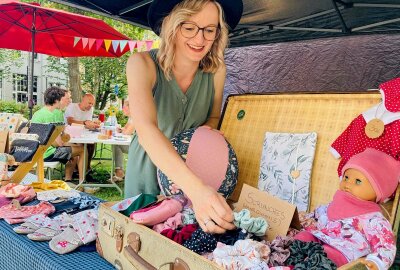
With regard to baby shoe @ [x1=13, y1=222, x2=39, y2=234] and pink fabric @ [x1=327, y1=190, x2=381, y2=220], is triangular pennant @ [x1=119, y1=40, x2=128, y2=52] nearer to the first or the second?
A: baby shoe @ [x1=13, y1=222, x2=39, y2=234]

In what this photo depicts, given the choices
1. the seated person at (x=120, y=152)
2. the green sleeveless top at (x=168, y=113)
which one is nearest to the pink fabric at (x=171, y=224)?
the green sleeveless top at (x=168, y=113)

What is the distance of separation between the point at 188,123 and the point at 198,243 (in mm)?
619

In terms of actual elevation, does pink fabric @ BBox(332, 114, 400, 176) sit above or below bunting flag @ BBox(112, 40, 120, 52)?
below

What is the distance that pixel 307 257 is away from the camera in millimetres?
693

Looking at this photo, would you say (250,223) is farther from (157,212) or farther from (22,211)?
(22,211)

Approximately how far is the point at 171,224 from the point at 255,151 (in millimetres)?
786

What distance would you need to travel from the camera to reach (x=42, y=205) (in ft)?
4.83

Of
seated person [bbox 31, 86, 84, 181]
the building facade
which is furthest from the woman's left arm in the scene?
the building facade

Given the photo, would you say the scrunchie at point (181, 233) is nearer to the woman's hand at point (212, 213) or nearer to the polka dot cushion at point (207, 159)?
the woman's hand at point (212, 213)

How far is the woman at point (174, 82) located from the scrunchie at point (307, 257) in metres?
0.26

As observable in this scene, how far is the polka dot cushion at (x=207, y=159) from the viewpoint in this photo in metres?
1.05

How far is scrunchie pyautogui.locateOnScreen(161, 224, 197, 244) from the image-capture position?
2.66 ft

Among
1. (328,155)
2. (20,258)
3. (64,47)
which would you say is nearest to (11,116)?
(64,47)

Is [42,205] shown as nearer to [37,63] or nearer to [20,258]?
[20,258]
